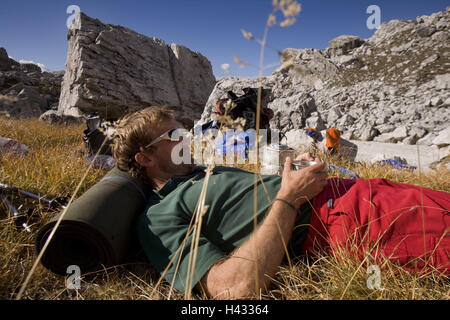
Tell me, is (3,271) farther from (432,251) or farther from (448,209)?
(448,209)

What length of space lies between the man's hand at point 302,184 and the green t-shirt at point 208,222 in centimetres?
13

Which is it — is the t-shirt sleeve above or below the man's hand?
below

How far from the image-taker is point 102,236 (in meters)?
1.22

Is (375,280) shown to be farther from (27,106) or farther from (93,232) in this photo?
(27,106)

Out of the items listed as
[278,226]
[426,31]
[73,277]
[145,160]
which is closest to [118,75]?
[145,160]

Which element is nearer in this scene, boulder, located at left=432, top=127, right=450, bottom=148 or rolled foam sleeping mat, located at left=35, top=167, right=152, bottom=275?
rolled foam sleeping mat, located at left=35, top=167, right=152, bottom=275

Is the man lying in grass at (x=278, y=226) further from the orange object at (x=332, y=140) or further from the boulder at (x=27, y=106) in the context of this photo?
the boulder at (x=27, y=106)

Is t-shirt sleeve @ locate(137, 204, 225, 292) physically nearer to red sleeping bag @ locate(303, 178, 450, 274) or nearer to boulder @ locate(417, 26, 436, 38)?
red sleeping bag @ locate(303, 178, 450, 274)

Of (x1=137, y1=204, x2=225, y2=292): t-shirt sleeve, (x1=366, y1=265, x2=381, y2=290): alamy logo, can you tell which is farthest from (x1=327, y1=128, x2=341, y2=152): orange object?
(x1=137, y1=204, x2=225, y2=292): t-shirt sleeve

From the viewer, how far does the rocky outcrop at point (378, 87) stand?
9.08 meters

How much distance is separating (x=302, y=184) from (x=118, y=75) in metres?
10.6

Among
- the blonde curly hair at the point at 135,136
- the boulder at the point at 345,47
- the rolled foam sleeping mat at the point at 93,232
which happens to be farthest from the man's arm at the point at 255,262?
the boulder at the point at 345,47

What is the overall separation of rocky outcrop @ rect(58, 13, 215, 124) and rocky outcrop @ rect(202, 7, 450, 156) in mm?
3025

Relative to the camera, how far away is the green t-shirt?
1188mm
